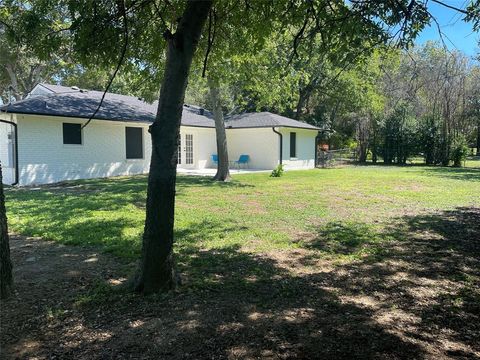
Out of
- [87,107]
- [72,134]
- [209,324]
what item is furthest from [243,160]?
[209,324]

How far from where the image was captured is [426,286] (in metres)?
4.50

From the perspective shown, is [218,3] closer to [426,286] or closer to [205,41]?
[205,41]

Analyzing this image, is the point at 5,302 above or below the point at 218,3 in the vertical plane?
below

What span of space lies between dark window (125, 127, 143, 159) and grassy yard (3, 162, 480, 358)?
851 centimetres

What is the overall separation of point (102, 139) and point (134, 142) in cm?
191

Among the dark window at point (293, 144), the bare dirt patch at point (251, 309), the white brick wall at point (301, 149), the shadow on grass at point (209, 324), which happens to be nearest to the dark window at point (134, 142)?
the white brick wall at point (301, 149)

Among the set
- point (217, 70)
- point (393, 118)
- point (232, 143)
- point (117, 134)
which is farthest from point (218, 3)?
point (393, 118)

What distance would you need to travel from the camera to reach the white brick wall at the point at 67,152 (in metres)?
15.2

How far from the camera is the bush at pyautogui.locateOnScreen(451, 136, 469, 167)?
26641 millimetres

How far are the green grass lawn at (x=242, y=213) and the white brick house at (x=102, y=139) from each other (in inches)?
97.9

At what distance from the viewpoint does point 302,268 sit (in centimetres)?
514

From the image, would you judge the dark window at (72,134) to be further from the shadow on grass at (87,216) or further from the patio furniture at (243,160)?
the patio furniture at (243,160)

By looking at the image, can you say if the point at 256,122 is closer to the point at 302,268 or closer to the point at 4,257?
the point at 302,268

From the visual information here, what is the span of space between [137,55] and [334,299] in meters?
4.63
